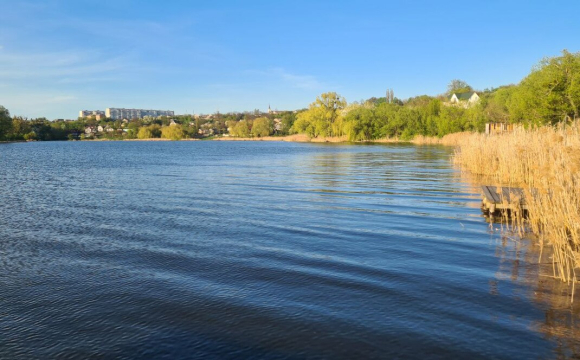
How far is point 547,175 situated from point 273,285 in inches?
303

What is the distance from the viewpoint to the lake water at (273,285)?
5.91 metres

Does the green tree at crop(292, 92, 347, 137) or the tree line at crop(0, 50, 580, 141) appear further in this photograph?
the green tree at crop(292, 92, 347, 137)

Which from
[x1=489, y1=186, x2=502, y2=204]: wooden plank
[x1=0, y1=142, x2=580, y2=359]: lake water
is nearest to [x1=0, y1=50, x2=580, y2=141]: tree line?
[x1=489, y1=186, x2=502, y2=204]: wooden plank

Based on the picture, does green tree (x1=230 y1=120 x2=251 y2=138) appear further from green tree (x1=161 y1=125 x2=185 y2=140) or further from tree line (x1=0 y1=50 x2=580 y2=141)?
green tree (x1=161 y1=125 x2=185 y2=140)

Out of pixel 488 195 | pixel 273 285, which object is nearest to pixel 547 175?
pixel 488 195

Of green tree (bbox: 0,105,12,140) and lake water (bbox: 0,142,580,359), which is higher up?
Answer: green tree (bbox: 0,105,12,140)

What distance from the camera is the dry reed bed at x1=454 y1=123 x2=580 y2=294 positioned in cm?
859

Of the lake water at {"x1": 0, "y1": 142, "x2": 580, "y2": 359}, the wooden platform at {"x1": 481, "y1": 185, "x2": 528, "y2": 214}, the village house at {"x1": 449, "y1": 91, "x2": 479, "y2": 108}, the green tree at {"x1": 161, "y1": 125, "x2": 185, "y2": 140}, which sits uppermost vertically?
the village house at {"x1": 449, "y1": 91, "x2": 479, "y2": 108}

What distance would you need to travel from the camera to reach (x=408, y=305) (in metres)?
7.13

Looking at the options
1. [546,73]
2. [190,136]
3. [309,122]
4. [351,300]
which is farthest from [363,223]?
[190,136]

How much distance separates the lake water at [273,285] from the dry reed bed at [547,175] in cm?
70

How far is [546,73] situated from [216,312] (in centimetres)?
3800

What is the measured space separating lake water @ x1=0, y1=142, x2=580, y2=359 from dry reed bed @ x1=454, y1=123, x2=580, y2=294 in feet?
2.31

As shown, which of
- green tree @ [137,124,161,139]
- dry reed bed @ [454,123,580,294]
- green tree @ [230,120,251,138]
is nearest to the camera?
dry reed bed @ [454,123,580,294]
